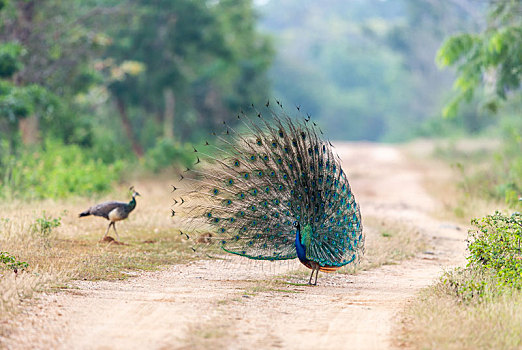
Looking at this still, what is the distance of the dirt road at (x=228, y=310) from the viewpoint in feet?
19.3

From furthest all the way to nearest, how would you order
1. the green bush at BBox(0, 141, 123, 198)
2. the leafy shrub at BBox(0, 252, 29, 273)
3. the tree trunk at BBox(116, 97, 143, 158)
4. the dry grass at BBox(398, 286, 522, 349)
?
the tree trunk at BBox(116, 97, 143, 158)
the green bush at BBox(0, 141, 123, 198)
the leafy shrub at BBox(0, 252, 29, 273)
the dry grass at BBox(398, 286, 522, 349)

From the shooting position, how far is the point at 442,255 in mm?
11492

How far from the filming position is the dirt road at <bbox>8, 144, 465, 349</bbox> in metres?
5.88

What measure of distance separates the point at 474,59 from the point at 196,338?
12666 millimetres

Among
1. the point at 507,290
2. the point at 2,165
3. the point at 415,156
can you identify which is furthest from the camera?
the point at 415,156

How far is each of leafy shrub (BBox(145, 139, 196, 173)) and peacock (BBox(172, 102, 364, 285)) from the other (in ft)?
40.8

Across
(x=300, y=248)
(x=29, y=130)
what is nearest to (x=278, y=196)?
(x=300, y=248)

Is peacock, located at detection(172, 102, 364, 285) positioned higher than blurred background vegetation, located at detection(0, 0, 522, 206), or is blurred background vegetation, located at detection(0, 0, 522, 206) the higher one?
blurred background vegetation, located at detection(0, 0, 522, 206)

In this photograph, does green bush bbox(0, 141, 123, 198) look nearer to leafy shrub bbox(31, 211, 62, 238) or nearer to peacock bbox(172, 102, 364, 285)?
leafy shrub bbox(31, 211, 62, 238)

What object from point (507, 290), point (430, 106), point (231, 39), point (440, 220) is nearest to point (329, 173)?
point (507, 290)

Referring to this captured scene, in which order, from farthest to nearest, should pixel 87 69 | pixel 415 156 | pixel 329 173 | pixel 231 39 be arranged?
pixel 415 156
pixel 231 39
pixel 87 69
pixel 329 173

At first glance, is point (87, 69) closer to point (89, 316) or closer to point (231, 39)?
point (231, 39)

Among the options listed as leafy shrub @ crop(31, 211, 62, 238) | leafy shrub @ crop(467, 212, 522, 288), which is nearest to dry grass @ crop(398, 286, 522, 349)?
leafy shrub @ crop(467, 212, 522, 288)

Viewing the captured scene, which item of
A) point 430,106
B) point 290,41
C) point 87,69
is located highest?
point 290,41
